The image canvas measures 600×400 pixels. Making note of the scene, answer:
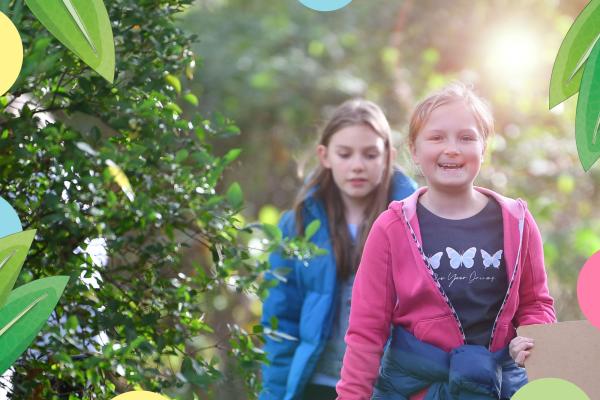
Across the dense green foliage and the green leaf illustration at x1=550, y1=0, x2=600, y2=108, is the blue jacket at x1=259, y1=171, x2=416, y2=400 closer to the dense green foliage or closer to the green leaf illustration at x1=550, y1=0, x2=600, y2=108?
the dense green foliage

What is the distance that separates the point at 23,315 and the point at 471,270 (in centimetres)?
101

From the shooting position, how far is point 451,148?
2.62 metres

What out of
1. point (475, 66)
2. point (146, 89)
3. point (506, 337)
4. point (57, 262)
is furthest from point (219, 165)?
point (475, 66)

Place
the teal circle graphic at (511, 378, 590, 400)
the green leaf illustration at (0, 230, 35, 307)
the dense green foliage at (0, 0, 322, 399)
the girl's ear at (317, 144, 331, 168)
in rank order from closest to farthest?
the teal circle graphic at (511, 378, 590, 400), the green leaf illustration at (0, 230, 35, 307), the dense green foliage at (0, 0, 322, 399), the girl's ear at (317, 144, 331, 168)

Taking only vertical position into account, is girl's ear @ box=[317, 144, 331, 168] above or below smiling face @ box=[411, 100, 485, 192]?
above

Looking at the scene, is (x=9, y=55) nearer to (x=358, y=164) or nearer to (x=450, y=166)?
(x=450, y=166)

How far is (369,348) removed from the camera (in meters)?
2.60

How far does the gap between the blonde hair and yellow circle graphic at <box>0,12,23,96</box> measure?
0.92 metres

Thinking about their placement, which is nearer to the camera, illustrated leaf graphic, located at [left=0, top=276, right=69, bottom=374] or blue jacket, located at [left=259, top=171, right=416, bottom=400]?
illustrated leaf graphic, located at [left=0, top=276, right=69, bottom=374]

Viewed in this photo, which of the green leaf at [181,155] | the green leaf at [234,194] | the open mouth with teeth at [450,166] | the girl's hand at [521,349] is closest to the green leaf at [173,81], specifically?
the green leaf at [181,155]

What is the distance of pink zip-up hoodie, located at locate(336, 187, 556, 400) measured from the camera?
256cm

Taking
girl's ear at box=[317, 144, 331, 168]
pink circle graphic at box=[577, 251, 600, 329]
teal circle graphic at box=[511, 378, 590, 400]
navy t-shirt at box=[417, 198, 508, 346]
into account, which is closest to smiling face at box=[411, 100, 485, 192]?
navy t-shirt at box=[417, 198, 508, 346]

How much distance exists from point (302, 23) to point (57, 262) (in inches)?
320

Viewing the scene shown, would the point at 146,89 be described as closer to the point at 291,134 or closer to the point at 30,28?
the point at 30,28
